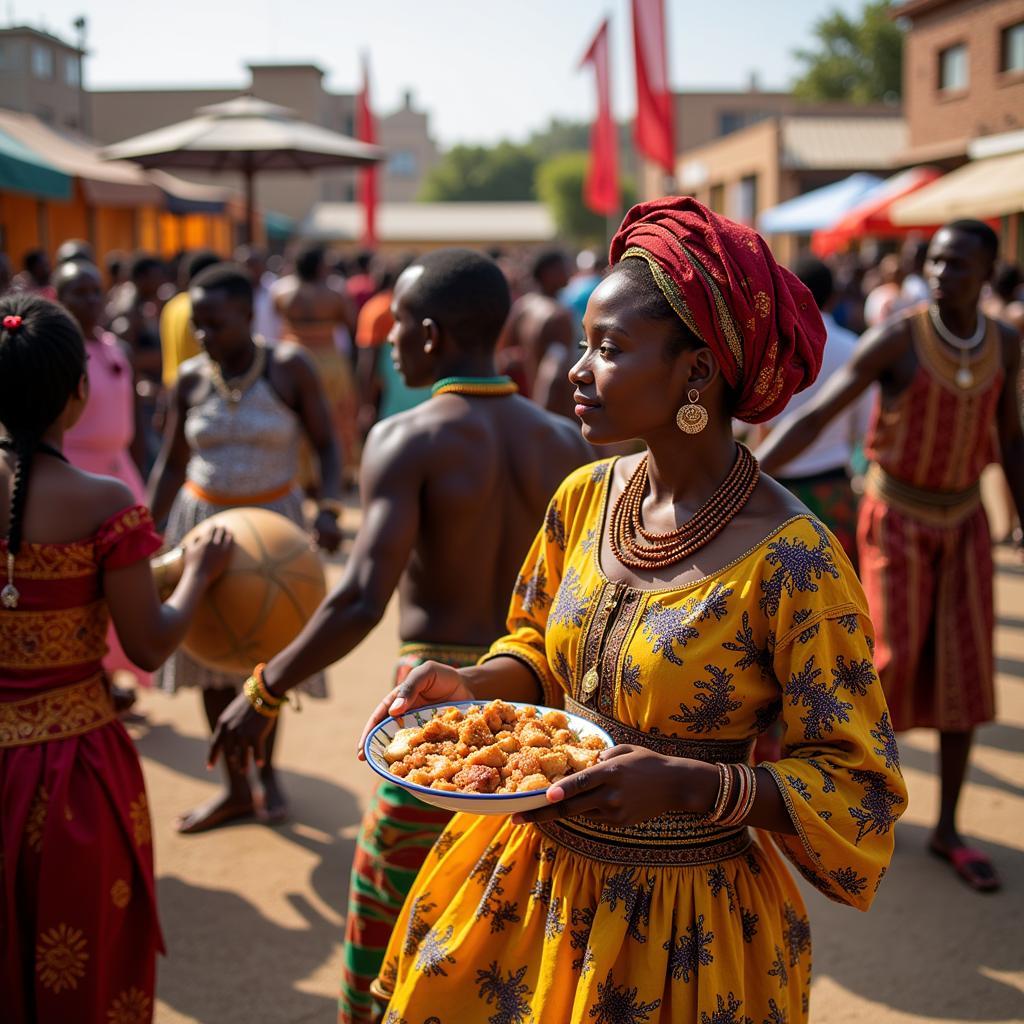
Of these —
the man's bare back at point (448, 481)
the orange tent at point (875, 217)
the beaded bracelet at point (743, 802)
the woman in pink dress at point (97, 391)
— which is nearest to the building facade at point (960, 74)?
the orange tent at point (875, 217)

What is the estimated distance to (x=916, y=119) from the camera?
26344mm

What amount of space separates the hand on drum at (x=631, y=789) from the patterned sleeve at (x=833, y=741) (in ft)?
0.47

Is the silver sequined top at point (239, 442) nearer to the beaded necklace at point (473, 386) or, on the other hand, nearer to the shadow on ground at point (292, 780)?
the shadow on ground at point (292, 780)

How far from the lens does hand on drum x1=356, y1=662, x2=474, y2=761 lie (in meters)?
2.18

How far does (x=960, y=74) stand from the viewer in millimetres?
24734

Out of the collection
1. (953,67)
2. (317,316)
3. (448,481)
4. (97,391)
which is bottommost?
(448,481)

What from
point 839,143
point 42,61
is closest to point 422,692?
point 42,61

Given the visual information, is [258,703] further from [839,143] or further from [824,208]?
[839,143]

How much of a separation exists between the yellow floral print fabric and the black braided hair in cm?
129

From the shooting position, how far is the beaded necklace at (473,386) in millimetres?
3123

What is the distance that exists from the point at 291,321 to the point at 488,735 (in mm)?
8526

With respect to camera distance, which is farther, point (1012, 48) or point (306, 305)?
point (1012, 48)

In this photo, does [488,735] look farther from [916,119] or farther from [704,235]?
[916,119]

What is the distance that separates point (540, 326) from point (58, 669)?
628cm
